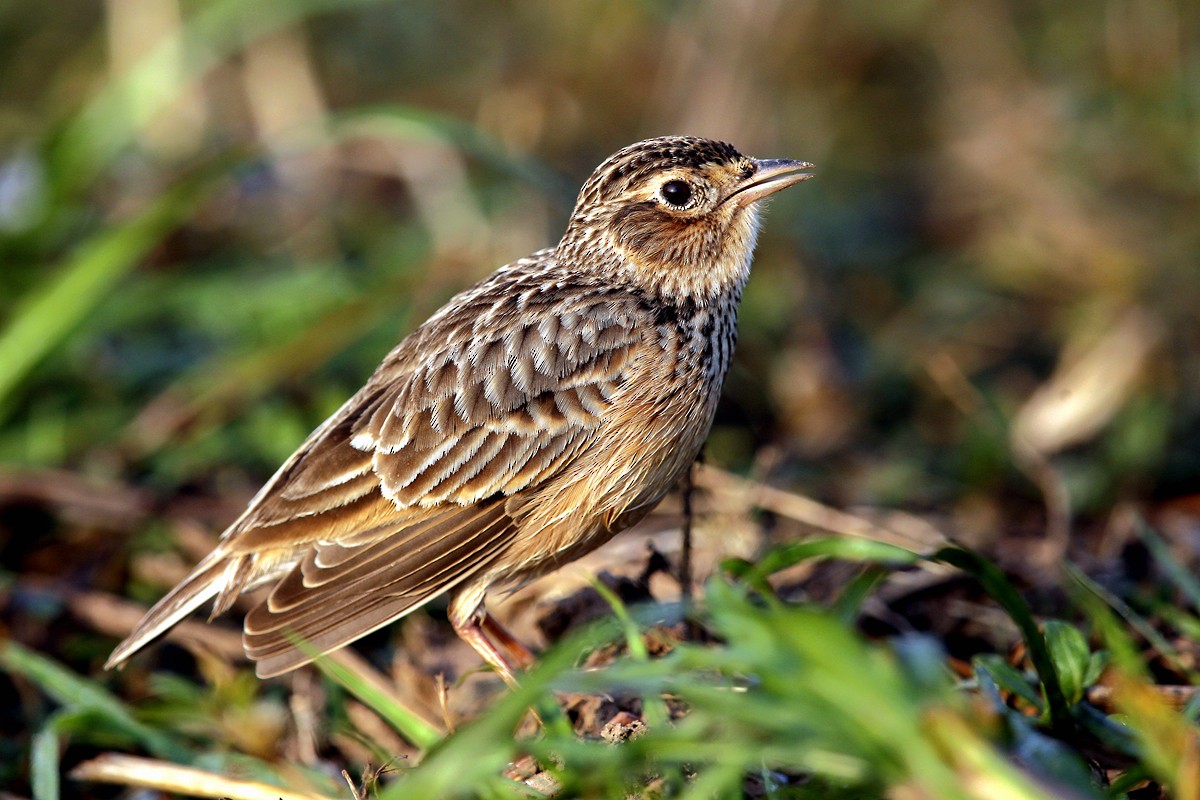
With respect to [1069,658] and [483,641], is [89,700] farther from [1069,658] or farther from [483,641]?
[1069,658]

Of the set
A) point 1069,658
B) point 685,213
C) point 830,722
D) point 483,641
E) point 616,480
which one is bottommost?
point 483,641

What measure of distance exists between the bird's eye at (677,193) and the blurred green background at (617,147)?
101cm

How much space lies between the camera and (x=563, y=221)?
8.52 meters

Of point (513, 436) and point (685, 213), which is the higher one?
point (685, 213)

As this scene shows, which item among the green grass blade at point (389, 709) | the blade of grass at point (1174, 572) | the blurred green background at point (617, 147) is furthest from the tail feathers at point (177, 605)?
the blade of grass at point (1174, 572)

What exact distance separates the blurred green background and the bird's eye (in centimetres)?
101

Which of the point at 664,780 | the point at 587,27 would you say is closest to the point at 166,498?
the point at 664,780

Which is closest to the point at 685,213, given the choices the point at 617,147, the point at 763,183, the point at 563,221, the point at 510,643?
the point at 763,183

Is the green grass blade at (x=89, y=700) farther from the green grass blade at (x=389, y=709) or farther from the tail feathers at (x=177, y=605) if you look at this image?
the green grass blade at (x=389, y=709)

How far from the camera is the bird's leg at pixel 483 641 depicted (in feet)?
14.5

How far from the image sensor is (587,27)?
11188mm

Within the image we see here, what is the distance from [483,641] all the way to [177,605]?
1000 millimetres

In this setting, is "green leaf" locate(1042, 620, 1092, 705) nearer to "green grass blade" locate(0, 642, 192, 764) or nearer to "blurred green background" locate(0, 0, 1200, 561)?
"blurred green background" locate(0, 0, 1200, 561)

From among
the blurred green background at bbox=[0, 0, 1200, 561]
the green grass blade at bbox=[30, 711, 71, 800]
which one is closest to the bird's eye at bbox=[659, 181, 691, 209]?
the blurred green background at bbox=[0, 0, 1200, 561]
